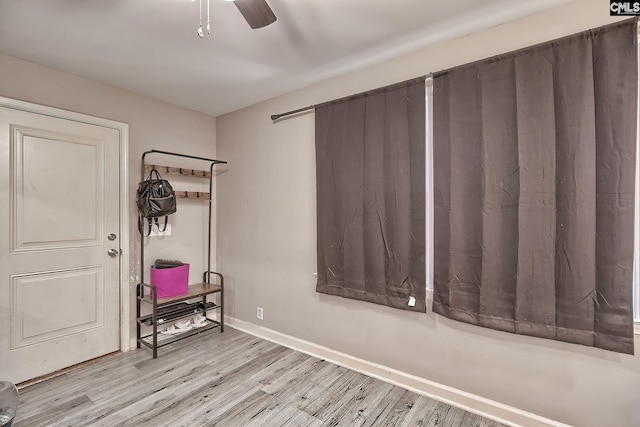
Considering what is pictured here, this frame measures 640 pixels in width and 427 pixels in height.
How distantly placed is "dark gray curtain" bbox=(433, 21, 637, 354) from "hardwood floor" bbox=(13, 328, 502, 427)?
71 centimetres

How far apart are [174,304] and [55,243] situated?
1.16 meters

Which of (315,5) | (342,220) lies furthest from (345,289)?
(315,5)

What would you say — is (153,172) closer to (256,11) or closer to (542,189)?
(256,11)

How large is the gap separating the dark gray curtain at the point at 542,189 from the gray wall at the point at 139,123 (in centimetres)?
260

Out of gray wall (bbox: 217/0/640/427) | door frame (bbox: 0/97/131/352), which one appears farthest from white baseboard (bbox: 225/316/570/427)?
door frame (bbox: 0/97/131/352)

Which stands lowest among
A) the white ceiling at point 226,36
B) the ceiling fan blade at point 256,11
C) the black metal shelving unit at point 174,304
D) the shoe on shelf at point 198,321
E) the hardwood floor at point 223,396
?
the hardwood floor at point 223,396

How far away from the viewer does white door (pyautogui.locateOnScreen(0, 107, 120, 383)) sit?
2197 millimetres

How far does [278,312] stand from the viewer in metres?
2.99

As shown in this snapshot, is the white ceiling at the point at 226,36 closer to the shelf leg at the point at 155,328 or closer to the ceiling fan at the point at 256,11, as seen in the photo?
the ceiling fan at the point at 256,11

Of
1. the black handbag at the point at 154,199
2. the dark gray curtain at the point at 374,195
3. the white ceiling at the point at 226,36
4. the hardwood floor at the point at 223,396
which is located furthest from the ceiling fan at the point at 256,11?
the hardwood floor at the point at 223,396

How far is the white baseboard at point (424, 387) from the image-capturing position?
1774 millimetres

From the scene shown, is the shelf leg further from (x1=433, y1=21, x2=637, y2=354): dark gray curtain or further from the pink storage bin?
(x1=433, y1=21, x2=637, y2=354): dark gray curtain

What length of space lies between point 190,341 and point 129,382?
0.72m

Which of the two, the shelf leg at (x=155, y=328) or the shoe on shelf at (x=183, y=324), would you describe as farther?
the shoe on shelf at (x=183, y=324)
